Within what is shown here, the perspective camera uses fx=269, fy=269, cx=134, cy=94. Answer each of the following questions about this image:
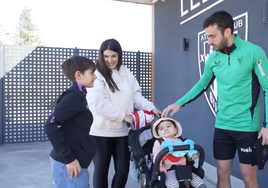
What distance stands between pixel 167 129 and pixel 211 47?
1769mm

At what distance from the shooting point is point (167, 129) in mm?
2160

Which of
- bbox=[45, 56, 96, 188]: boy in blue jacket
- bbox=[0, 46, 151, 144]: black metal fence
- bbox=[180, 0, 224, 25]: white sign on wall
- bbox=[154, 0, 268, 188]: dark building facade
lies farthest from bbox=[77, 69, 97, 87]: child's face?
bbox=[0, 46, 151, 144]: black metal fence

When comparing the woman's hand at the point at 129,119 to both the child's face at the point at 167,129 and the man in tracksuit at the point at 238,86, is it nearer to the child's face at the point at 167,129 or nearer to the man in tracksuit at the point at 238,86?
the child's face at the point at 167,129

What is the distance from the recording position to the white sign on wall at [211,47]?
9.87 feet

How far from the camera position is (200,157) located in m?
1.94

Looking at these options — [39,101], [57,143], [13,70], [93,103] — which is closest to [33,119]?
[39,101]

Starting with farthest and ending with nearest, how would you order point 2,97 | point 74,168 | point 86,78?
point 2,97 < point 86,78 < point 74,168

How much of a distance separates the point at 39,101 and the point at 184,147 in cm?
437

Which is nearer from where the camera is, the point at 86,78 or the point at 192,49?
the point at 86,78

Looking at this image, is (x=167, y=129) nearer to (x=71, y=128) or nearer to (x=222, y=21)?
(x=71, y=128)

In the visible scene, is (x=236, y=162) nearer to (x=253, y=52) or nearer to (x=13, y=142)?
(x=253, y=52)

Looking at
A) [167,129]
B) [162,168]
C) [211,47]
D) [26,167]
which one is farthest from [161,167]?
[26,167]

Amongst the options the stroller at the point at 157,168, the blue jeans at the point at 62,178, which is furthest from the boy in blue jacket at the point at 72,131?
the stroller at the point at 157,168

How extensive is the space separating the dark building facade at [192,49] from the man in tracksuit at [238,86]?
3.28ft
